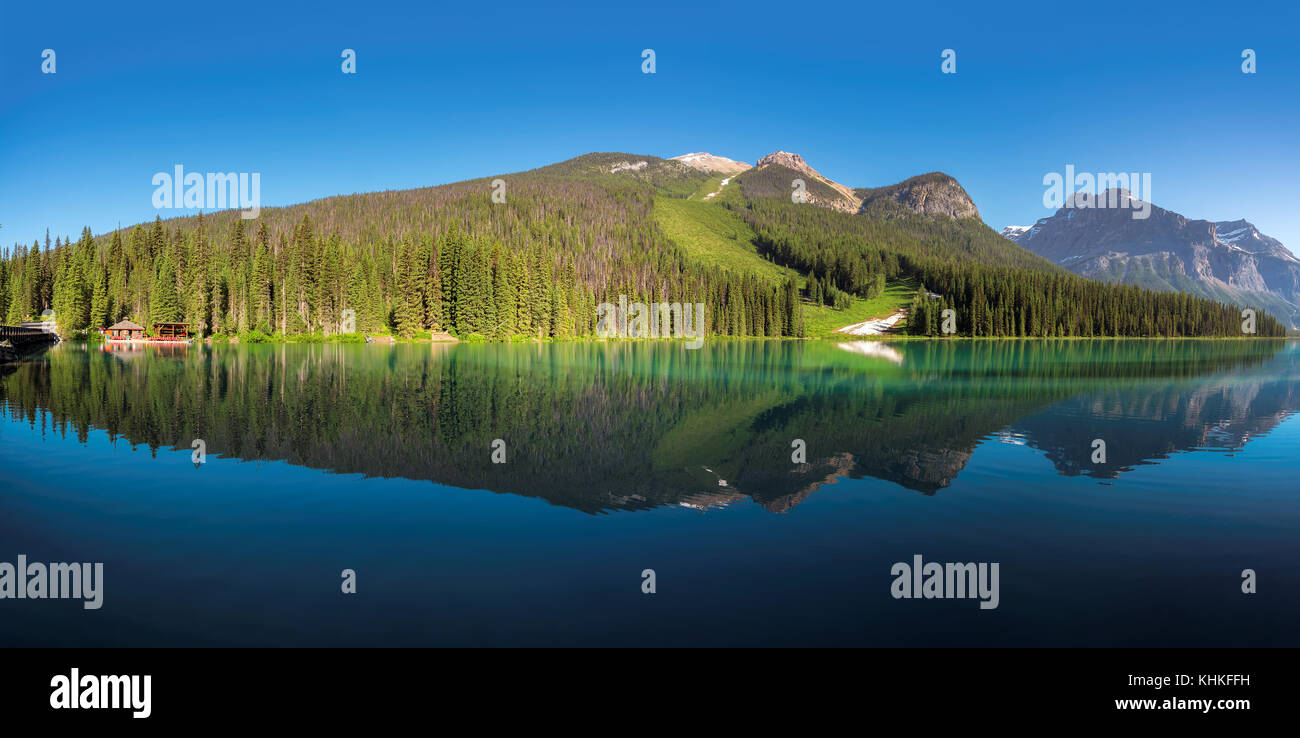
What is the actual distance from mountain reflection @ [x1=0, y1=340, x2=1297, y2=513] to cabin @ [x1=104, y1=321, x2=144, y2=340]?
81.0 meters

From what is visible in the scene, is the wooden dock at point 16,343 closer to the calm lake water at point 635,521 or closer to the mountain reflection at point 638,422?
the mountain reflection at point 638,422

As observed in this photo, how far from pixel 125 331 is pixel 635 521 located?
5534 inches

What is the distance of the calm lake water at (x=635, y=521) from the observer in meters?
9.64

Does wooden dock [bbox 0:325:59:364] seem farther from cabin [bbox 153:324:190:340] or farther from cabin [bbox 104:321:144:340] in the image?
cabin [bbox 104:321:144:340]

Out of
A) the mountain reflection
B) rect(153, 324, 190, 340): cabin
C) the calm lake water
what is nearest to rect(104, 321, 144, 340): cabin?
rect(153, 324, 190, 340): cabin

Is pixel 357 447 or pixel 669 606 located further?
pixel 357 447

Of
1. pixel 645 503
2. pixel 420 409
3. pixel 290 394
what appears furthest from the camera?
pixel 290 394

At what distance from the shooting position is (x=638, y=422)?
28.0 m

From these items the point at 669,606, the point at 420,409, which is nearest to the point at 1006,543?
the point at 669,606

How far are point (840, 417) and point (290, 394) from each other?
94.6 ft

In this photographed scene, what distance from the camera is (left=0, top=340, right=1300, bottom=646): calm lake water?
964cm

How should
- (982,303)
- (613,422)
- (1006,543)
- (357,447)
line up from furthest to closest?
1. (982,303)
2. (613,422)
3. (357,447)
4. (1006,543)
